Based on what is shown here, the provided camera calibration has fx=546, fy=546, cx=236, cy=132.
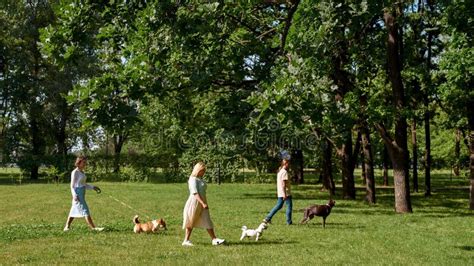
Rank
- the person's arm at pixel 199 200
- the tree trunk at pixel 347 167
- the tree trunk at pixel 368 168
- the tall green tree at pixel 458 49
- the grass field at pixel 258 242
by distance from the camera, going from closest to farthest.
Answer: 1. the grass field at pixel 258 242
2. the person's arm at pixel 199 200
3. the tall green tree at pixel 458 49
4. the tree trunk at pixel 368 168
5. the tree trunk at pixel 347 167

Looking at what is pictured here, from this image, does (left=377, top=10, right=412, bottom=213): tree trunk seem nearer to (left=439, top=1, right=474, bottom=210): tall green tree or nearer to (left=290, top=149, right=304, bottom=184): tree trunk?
(left=439, top=1, right=474, bottom=210): tall green tree

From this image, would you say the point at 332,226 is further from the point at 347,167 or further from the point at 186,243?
the point at 347,167

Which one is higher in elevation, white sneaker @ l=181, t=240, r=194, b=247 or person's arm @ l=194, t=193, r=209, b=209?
person's arm @ l=194, t=193, r=209, b=209

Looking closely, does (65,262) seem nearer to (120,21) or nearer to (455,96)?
(120,21)

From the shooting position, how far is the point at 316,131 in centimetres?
2692

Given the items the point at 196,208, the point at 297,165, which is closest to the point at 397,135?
the point at 196,208

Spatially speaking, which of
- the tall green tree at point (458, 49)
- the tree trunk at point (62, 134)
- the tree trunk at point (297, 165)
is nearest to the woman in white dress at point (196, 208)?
the tall green tree at point (458, 49)

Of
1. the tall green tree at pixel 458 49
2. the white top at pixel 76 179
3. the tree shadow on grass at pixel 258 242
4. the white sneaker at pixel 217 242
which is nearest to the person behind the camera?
the white sneaker at pixel 217 242

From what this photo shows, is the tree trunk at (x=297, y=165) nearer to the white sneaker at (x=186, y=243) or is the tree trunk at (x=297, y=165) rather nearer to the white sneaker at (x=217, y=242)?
the white sneaker at (x=217, y=242)

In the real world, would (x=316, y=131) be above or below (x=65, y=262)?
above

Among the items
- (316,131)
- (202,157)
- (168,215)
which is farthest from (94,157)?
(168,215)

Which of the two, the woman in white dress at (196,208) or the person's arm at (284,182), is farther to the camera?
the person's arm at (284,182)

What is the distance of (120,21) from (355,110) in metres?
12.5

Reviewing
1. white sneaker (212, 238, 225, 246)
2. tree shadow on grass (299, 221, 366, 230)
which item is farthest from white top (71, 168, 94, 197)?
tree shadow on grass (299, 221, 366, 230)
